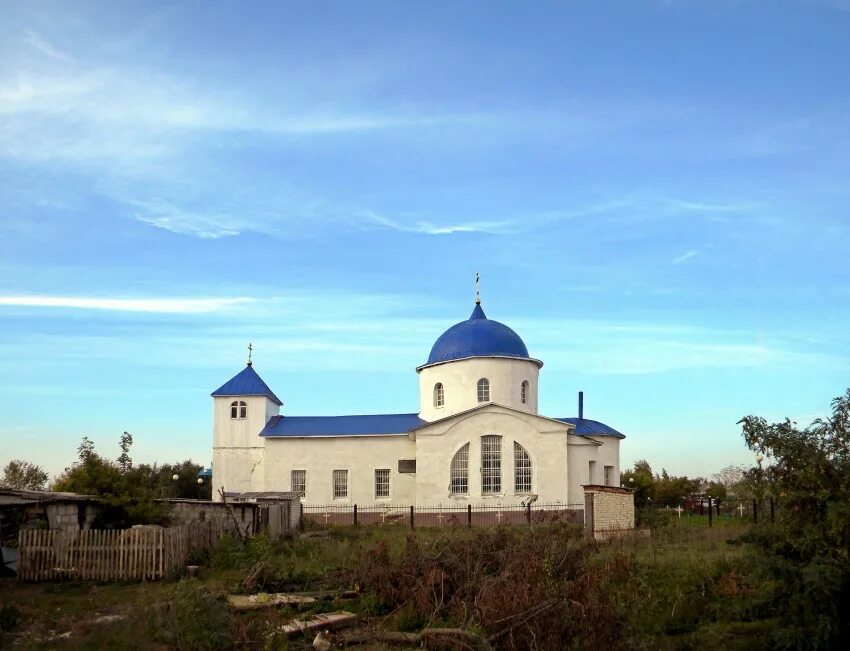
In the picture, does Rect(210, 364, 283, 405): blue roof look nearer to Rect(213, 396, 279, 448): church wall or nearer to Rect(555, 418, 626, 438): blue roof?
Rect(213, 396, 279, 448): church wall

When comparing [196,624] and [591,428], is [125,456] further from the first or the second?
[591,428]

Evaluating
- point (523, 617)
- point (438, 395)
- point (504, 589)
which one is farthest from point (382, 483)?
point (523, 617)

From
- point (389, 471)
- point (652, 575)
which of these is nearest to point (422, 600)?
point (652, 575)

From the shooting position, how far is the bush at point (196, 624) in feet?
42.8

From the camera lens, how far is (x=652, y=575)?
17.9 meters

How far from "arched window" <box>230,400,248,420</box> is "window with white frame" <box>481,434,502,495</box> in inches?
461

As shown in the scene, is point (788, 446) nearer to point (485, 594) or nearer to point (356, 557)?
point (485, 594)

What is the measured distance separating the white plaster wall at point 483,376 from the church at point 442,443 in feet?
0.15

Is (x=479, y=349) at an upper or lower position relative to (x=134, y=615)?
upper

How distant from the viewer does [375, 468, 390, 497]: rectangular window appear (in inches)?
1597

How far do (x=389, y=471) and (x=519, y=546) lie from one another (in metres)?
22.5

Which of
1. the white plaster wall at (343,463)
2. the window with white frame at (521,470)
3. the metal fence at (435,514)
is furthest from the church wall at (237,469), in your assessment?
the window with white frame at (521,470)

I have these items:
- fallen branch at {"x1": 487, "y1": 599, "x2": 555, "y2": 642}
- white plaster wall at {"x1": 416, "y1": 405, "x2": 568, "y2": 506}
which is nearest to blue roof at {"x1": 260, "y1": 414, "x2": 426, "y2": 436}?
white plaster wall at {"x1": 416, "y1": 405, "x2": 568, "y2": 506}

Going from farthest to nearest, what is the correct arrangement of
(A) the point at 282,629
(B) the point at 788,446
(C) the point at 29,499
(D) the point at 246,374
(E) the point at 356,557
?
(D) the point at 246,374, (C) the point at 29,499, (E) the point at 356,557, (A) the point at 282,629, (B) the point at 788,446
